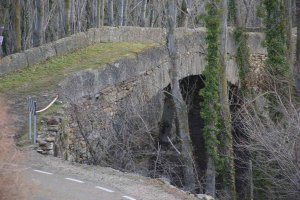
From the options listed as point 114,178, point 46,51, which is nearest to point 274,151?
point 114,178

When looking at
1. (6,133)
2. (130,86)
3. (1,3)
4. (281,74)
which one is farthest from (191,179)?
(1,3)

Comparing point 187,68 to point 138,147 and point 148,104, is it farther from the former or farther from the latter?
point 138,147

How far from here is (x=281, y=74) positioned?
76.5ft

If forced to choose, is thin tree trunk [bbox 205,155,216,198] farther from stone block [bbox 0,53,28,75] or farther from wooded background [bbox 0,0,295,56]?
wooded background [bbox 0,0,295,56]

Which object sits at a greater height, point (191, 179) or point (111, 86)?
point (111, 86)

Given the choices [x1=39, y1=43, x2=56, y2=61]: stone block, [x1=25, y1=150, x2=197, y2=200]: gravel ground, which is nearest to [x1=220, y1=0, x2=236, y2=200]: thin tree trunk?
[x1=39, y1=43, x2=56, y2=61]: stone block

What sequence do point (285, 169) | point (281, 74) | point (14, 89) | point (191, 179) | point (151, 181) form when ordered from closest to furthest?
point (151, 181) < point (285, 169) < point (14, 89) < point (191, 179) < point (281, 74)

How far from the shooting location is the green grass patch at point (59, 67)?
62.8 feet

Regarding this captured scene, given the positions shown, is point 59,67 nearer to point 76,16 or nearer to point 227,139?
point 227,139

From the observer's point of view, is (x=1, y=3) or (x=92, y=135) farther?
(x=1, y=3)

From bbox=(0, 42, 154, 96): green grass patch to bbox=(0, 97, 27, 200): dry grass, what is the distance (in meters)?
8.36

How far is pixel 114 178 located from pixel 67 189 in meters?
1.67

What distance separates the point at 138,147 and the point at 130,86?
2.31 metres

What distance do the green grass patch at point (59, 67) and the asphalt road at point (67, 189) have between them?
548 cm
